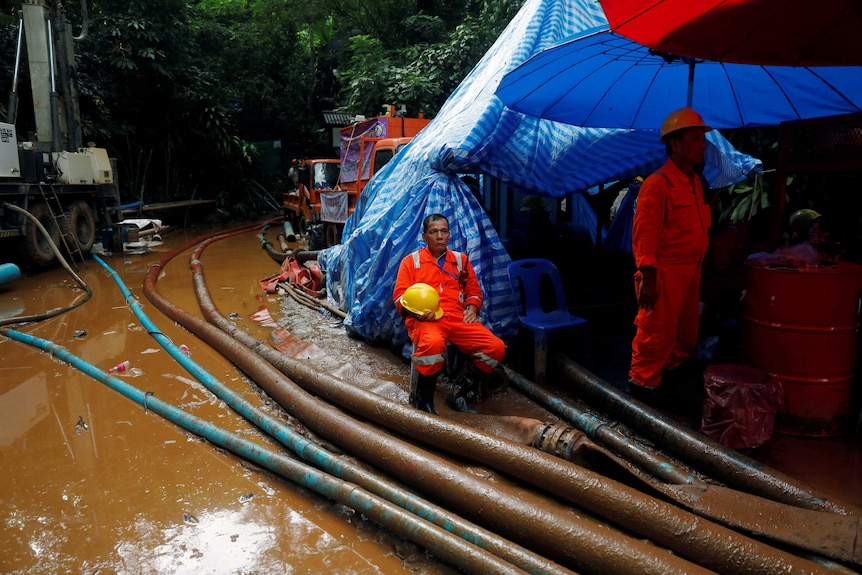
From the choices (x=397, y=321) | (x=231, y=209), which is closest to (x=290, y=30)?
(x=231, y=209)

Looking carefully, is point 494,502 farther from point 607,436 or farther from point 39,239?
point 39,239

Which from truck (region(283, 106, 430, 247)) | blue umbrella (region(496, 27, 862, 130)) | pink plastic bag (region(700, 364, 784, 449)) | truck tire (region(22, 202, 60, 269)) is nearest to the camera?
pink plastic bag (region(700, 364, 784, 449))

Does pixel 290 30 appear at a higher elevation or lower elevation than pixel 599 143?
higher

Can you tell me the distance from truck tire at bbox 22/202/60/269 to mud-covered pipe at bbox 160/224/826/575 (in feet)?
26.0

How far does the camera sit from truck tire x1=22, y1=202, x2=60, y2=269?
361 inches

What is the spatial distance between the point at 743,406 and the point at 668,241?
3.59 ft

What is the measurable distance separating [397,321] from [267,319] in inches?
81.5

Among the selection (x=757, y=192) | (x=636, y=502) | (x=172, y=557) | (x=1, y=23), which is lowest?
(x=172, y=557)

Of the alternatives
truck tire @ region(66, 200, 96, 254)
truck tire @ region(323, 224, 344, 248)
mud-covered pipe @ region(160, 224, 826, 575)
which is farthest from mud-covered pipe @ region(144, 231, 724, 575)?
truck tire @ region(66, 200, 96, 254)

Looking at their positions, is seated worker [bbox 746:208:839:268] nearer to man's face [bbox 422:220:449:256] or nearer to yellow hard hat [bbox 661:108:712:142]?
yellow hard hat [bbox 661:108:712:142]

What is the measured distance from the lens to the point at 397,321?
5.16 m

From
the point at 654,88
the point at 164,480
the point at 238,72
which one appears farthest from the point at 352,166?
the point at 238,72

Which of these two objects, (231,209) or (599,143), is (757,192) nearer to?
(599,143)

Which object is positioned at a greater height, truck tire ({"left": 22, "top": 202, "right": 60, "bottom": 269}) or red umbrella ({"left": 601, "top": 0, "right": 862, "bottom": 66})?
red umbrella ({"left": 601, "top": 0, "right": 862, "bottom": 66})
